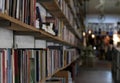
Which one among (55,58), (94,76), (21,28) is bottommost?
(94,76)

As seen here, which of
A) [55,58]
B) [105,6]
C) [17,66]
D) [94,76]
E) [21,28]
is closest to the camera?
[17,66]

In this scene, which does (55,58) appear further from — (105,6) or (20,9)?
(105,6)

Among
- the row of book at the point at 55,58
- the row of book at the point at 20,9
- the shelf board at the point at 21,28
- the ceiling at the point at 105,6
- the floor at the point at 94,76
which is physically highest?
the ceiling at the point at 105,6

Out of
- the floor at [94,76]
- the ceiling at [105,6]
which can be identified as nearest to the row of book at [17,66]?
the floor at [94,76]

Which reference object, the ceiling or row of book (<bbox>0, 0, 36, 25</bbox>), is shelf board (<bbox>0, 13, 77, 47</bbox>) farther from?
the ceiling

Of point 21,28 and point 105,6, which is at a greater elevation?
point 105,6

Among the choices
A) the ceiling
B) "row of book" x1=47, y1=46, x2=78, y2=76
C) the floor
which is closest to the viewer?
"row of book" x1=47, y1=46, x2=78, y2=76

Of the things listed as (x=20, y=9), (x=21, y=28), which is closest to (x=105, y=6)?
(x=21, y=28)

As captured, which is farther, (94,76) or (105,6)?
(105,6)

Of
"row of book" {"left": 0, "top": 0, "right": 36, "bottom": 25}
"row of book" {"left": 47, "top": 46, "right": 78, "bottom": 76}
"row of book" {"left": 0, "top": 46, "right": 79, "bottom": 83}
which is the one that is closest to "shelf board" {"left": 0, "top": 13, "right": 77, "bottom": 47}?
"row of book" {"left": 0, "top": 0, "right": 36, "bottom": 25}

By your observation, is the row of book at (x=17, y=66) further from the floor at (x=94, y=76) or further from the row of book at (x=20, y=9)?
the floor at (x=94, y=76)

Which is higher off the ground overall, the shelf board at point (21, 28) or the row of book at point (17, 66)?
the shelf board at point (21, 28)

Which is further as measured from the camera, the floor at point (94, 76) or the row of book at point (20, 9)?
the floor at point (94, 76)

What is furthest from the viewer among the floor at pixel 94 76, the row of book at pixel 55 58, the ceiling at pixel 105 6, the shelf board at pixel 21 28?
the ceiling at pixel 105 6
